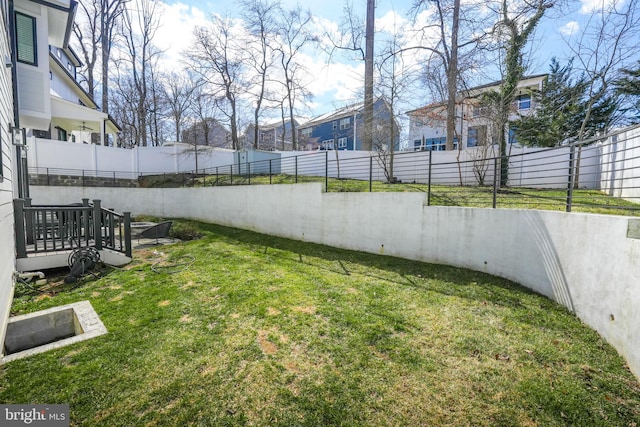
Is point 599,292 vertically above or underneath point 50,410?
above

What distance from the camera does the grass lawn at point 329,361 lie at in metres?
2.21

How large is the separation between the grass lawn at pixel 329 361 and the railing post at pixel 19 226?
1.32 m

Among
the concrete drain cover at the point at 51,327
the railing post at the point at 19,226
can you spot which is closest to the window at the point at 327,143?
the railing post at the point at 19,226

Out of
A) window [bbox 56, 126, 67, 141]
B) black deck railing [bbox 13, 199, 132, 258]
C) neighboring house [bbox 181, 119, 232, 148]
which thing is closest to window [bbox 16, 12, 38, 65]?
black deck railing [bbox 13, 199, 132, 258]

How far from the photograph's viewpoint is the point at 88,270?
5.72 meters

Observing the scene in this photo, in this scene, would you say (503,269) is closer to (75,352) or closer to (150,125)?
(75,352)

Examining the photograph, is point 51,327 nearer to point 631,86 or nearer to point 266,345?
point 266,345

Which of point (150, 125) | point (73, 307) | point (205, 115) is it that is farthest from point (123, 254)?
point (150, 125)

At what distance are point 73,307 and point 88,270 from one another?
6.76 feet

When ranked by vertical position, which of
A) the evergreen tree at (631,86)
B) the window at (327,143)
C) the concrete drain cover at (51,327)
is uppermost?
the window at (327,143)

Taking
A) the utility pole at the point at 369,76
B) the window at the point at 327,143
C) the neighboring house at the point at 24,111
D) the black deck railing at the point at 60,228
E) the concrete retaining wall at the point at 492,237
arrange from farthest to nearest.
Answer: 1. the window at the point at 327,143
2. the utility pole at the point at 369,76
3. the black deck railing at the point at 60,228
4. the neighboring house at the point at 24,111
5. the concrete retaining wall at the point at 492,237

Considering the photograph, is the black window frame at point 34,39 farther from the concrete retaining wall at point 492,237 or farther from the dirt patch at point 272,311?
the dirt patch at point 272,311

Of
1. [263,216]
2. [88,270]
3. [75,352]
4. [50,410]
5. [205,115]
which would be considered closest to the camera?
[50,410]

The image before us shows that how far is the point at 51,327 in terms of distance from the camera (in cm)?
392
